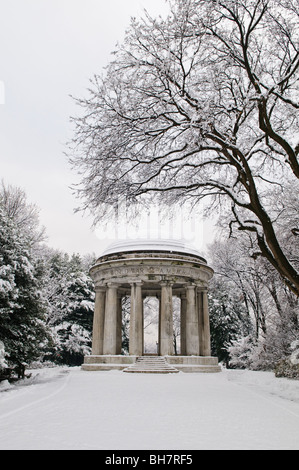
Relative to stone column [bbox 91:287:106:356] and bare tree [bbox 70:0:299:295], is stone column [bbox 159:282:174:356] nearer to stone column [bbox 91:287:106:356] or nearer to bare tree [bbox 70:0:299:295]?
stone column [bbox 91:287:106:356]

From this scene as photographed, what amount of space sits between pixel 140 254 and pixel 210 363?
30.3 feet

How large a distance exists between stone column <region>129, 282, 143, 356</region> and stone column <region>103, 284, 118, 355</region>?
1.90 metres

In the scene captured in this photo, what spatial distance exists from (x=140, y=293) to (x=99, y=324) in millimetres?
5314

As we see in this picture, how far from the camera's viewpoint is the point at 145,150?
43.7 feet

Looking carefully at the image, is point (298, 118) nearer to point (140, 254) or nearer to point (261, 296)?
point (140, 254)

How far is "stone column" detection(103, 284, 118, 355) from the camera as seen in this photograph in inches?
1041

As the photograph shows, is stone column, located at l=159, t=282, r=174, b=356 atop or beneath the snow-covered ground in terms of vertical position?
atop

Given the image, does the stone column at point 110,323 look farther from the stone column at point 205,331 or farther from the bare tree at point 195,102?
the bare tree at point 195,102

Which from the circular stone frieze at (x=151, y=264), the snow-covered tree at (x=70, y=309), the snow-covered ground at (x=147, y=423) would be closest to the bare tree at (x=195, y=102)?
the snow-covered ground at (x=147, y=423)

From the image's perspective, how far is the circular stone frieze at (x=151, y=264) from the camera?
25.6 m

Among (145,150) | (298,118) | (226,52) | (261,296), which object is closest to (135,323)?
(261,296)

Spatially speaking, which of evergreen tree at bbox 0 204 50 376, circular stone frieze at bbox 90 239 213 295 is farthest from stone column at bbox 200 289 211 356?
evergreen tree at bbox 0 204 50 376

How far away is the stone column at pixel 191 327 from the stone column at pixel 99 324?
23.4ft

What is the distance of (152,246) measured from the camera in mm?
26609
